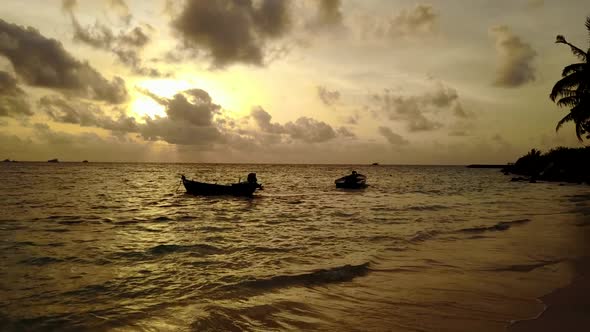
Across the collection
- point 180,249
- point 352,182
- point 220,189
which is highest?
point 352,182

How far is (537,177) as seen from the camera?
191 ft

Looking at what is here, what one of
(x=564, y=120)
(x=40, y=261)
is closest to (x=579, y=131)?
(x=564, y=120)

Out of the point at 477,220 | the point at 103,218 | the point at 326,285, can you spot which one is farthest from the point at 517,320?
the point at 103,218

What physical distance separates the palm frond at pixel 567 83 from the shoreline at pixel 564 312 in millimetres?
25856

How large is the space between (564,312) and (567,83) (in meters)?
28.8

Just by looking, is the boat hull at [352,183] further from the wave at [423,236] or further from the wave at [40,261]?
the wave at [40,261]

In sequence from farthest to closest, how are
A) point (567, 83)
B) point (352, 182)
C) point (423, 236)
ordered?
point (352, 182)
point (567, 83)
point (423, 236)

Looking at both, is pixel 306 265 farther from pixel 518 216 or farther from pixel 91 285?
pixel 518 216

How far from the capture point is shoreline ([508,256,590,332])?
5438mm

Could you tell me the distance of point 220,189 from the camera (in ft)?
115

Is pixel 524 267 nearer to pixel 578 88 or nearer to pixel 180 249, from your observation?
pixel 180 249

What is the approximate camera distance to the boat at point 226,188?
34.3 meters

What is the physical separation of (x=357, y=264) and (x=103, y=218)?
15.9m

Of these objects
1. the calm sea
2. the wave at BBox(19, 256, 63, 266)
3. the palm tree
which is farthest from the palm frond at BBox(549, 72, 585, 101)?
the wave at BBox(19, 256, 63, 266)
